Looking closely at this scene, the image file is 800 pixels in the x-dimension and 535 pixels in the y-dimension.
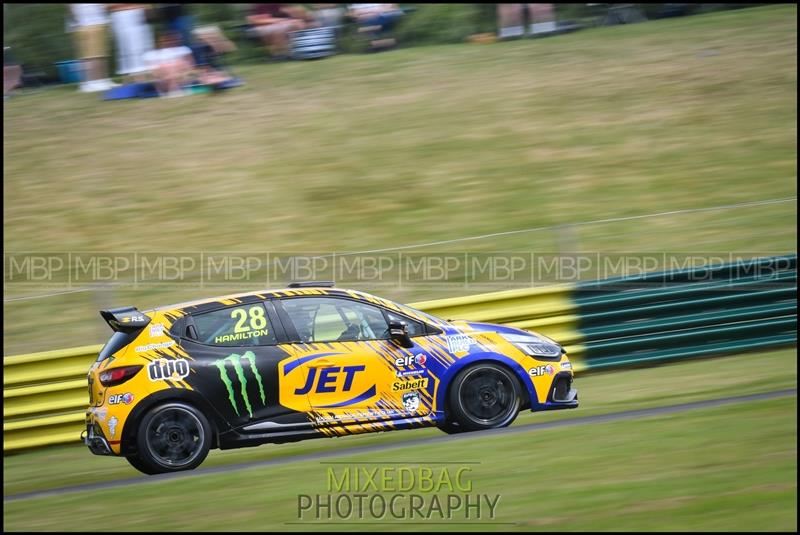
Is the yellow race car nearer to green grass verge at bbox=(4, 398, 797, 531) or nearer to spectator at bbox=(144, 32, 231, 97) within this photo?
green grass verge at bbox=(4, 398, 797, 531)

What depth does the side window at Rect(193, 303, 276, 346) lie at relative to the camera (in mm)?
8770

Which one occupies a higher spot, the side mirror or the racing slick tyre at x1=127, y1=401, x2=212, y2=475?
the side mirror

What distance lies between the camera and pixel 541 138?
18.4 meters

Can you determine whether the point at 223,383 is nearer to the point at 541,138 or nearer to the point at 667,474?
the point at 667,474

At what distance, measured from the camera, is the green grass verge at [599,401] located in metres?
9.19

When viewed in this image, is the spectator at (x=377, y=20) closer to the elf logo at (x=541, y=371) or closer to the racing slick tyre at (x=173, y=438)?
the elf logo at (x=541, y=371)

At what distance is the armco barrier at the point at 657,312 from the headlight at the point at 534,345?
7.52 feet

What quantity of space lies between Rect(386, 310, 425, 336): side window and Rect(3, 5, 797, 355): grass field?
3703 mm

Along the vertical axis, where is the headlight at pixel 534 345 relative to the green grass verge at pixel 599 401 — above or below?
above

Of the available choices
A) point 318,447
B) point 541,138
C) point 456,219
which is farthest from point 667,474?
point 541,138

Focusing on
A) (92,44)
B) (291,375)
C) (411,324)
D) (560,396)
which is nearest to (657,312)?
(560,396)

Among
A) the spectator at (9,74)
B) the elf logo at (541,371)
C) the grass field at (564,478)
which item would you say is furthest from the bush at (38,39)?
the elf logo at (541,371)

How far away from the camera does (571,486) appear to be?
6969mm

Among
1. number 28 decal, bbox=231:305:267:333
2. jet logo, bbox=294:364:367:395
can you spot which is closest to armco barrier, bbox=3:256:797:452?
jet logo, bbox=294:364:367:395
